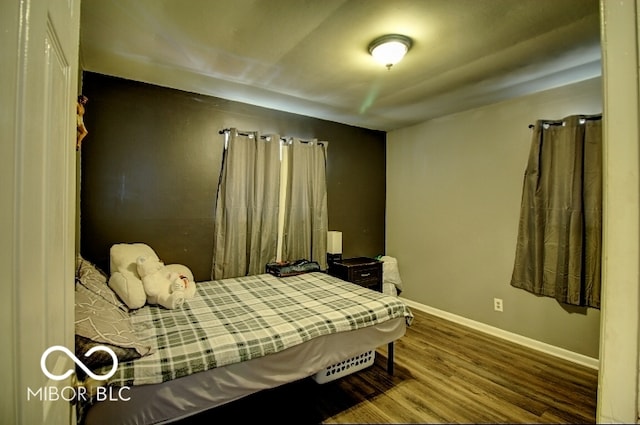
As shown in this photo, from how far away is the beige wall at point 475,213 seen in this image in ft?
8.45

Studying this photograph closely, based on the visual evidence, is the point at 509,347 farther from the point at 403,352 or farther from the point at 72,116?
the point at 72,116

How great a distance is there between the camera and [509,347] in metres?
2.71

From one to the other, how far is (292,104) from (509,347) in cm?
321

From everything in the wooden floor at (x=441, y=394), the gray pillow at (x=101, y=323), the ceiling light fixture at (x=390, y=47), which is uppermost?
the ceiling light fixture at (x=390, y=47)

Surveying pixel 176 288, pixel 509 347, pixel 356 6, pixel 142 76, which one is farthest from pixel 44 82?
pixel 509 347

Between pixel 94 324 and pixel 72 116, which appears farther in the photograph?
pixel 94 324

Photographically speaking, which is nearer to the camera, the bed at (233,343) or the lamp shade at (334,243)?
the bed at (233,343)

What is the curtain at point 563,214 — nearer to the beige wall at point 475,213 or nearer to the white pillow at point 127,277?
the beige wall at point 475,213

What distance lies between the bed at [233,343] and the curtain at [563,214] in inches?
56.7

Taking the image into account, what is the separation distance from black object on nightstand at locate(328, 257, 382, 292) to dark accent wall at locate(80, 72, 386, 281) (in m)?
1.40

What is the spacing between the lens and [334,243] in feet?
11.4

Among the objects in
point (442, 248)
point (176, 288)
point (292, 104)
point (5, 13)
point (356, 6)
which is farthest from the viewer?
point (442, 248)

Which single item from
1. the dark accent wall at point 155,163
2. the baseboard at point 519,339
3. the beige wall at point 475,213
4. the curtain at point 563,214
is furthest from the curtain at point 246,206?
the curtain at point 563,214

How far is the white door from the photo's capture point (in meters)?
0.39
